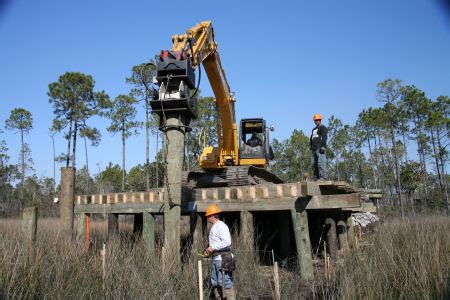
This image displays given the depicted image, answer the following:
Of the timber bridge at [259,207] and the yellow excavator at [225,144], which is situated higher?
the yellow excavator at [225,144]

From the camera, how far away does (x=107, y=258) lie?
20.5 ft

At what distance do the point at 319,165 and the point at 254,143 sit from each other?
10.6 feet

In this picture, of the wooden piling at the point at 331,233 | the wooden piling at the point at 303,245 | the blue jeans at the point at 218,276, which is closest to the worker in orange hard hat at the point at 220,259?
the blue jeans at the point at 218,276

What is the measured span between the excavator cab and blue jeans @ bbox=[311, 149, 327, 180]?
245cm

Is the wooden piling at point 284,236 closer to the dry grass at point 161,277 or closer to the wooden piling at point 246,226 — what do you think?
the wooden piling at point 246,226

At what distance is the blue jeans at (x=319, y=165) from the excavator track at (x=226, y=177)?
215cm

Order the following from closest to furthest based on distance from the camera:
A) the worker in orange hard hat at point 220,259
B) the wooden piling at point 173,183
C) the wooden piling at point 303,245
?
the worker in orange hard hat at point 220,259
the wooden piling at point 173,183
the wooden piling at point 303,245

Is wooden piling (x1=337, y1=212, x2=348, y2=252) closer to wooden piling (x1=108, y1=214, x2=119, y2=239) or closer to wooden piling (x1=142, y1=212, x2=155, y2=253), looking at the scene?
wooden piling (x1=142, y1=212, x2=155, y2=253)

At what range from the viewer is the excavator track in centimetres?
1191

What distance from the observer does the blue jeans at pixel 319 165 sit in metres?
10.1

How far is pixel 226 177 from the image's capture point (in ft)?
39.9

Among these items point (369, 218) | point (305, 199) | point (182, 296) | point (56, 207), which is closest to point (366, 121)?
point (369, 218)

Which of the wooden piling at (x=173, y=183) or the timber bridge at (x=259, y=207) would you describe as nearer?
the wooden piling at (x=173, y=183)

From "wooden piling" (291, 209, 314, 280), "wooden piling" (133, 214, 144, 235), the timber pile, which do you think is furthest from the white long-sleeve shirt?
the timber pile
